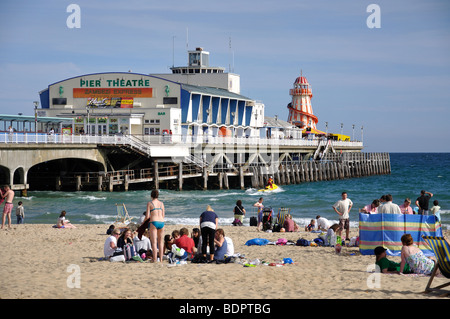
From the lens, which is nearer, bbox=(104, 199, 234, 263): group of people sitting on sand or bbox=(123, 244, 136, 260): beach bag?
bbox=(104, 199, 234, 263): group of people sitting on sand

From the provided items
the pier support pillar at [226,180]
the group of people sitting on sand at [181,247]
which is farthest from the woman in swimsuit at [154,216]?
the pier support pillar at [226,180]

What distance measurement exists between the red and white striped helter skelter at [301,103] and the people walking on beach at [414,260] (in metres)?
78.1

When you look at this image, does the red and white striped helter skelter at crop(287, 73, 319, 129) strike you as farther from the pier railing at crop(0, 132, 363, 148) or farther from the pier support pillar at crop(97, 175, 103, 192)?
the pier support pillar at crop(97, 175, 103, 192)

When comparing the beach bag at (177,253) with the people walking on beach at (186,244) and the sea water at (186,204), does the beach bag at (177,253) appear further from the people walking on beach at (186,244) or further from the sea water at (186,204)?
the sea water at (186,204)

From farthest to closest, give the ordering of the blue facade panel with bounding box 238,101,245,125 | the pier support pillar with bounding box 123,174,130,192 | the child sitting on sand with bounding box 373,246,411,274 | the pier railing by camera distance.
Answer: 1. the blue facade panel with bounding box 238,101,245,125
2. the pier support pillar with bounding box 123,174,130,192
3. the pier railing
4. the child sitting on sand with bounding box 373,246,411,274

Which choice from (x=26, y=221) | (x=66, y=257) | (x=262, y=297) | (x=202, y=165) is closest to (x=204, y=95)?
(x=202, y=165)

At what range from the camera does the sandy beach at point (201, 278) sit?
9812mm

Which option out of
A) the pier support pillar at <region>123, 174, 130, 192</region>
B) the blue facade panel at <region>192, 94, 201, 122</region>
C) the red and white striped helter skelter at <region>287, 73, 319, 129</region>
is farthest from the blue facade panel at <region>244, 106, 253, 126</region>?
the red and white striped helter skelter at <region>287, 73, 319, 129</region>

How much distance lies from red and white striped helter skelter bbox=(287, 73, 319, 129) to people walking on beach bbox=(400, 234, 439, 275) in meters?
78.1

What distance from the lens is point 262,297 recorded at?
9688mm

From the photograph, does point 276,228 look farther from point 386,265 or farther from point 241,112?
point 241,112

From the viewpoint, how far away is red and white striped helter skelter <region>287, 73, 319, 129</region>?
294 feet
